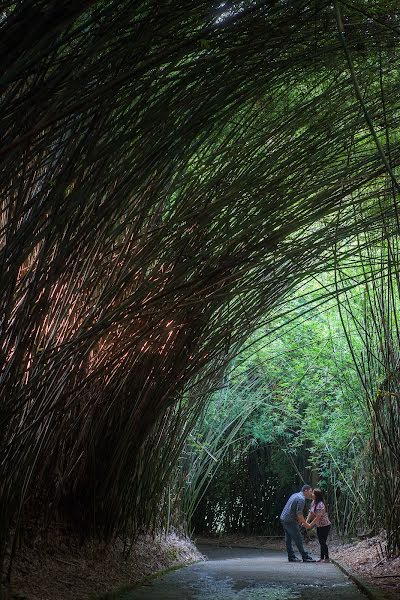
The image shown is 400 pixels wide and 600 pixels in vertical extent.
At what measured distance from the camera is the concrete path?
3596 millimetres

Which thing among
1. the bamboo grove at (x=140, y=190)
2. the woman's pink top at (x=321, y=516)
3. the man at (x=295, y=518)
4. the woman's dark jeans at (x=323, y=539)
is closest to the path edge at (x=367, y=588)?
the bamboo grove at (x=140, y=190)

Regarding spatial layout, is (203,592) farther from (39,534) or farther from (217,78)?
(217,78)

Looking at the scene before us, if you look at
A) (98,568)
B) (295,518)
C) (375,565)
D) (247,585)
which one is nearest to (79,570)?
(98,568)

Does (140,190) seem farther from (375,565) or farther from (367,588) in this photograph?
(375,565)

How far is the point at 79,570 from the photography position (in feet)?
12.7

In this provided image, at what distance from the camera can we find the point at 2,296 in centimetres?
275

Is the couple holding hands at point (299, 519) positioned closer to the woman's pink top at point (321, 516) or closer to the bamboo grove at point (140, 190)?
the woman's pink top at point (321, 516)

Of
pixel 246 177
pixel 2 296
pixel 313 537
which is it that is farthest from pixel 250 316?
pixel 313 537

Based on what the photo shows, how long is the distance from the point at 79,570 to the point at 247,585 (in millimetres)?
918

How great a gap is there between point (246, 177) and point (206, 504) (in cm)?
917

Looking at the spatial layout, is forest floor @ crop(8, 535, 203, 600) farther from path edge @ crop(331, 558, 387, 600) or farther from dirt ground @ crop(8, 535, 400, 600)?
path edge @ crop(331, 558, 387, 600)

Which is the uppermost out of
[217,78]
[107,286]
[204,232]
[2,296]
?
[217,78]

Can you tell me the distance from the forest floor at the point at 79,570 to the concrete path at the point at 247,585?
14 cm

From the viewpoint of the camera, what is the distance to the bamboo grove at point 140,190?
245 centimetres
